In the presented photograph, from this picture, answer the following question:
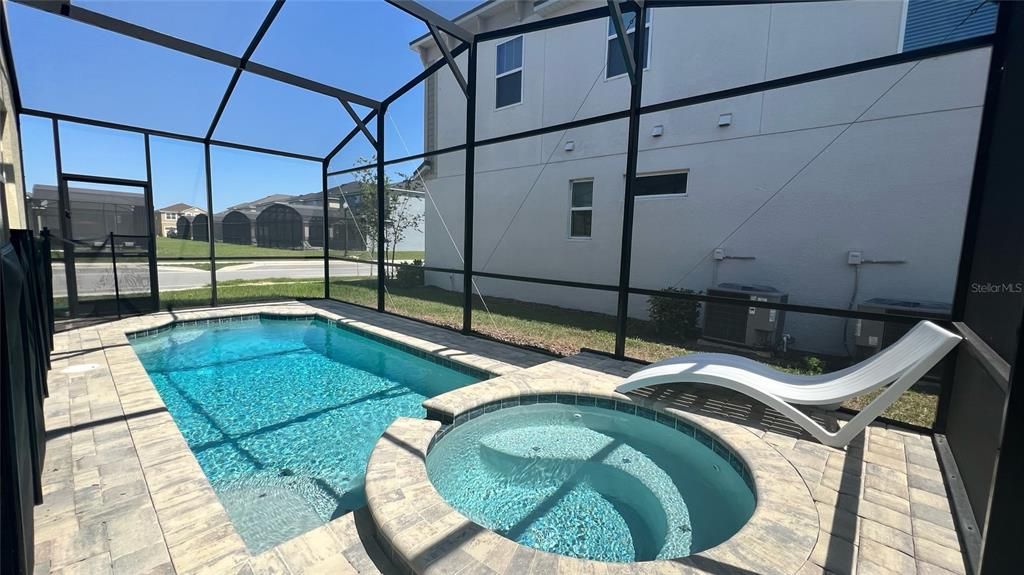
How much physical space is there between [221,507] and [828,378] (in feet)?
14.4

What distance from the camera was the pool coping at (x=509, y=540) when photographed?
1.79 m

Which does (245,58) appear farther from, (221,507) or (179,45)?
(221,507)

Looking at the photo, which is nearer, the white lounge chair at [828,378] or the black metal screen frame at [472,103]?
the white lounge chair at [828,378]

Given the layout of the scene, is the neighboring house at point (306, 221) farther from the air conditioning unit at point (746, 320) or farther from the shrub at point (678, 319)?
the air conditioning unit at point (746, 320)

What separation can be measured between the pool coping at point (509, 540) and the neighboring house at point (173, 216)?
25.7 ft

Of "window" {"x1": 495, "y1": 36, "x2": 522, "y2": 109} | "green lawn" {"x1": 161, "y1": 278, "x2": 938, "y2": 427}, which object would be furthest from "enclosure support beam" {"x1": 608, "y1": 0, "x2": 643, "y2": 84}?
"window" {"x1": 495, "y1": 36, "x2": 522, "y2": 109}

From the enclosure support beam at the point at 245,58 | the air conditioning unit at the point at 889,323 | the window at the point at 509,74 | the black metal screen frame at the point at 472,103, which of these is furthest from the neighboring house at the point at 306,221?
the air conditioning unit at the point at 889,323

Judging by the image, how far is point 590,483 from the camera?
3010mm

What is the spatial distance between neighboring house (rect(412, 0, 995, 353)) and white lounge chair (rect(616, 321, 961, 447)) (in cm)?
293

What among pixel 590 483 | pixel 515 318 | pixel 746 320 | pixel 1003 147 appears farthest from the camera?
pixel 515 318

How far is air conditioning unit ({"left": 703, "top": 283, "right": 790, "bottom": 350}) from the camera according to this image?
5621mm

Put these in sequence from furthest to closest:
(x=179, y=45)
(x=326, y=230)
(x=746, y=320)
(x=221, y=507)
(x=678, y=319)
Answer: (x=326, y=230), (x=678, y=319), (x=746, y=320), (x=179, y=45), (x=221, y=507)

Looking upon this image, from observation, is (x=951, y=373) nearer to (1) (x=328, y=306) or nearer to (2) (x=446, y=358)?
(2) (x=446, y=358)

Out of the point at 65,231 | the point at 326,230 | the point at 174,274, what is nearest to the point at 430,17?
the point at 326,230
